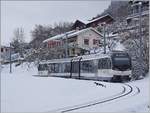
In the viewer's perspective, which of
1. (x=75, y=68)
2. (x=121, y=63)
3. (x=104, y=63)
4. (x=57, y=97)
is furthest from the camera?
(x=75, y=68)

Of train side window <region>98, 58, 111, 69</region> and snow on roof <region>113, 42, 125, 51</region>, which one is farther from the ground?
snow on roof <region>113, 42, 125, 51</region>

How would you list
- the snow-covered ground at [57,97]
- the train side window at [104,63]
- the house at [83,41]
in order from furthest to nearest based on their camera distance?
the house at [83,41] < the train side window at [104,63] < the snow-covered ground at [57,97]

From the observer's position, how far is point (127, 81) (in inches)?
1204

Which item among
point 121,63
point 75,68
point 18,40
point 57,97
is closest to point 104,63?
point 121,63

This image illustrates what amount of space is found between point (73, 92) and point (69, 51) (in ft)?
171

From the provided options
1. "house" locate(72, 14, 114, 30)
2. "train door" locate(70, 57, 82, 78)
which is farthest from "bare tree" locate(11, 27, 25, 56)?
"train door" locate(70, 57, 82, 78)

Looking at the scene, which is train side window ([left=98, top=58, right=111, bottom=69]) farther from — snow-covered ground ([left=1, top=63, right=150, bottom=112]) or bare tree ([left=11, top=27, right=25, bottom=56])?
bare tree ([left=11, top=27, right=25, bottom=56])

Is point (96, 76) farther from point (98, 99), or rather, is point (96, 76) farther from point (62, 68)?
point (98, 99)

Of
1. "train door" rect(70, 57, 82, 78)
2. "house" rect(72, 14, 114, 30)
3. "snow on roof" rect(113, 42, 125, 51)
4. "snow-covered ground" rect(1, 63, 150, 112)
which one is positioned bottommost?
"snow-covered ground" rect(1, 63, 150, 112)

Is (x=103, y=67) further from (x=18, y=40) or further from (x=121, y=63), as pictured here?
(x=18, y=40)

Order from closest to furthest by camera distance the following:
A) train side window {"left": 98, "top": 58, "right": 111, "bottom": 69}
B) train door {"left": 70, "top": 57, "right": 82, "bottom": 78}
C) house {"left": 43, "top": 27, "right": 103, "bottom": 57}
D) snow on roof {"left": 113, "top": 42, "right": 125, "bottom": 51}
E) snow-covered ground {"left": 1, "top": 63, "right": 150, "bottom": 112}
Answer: snow-covered ground {"left": 1, "top": 63, "right": 150, "bottom": 112}, train side window {"left": 98, "top": 58, "right": 111, "bottom": 69}, train door {"left": 70, "top": 57, "right": 82, "bottom": 78}, snow on roof {"left": 113, "top": 42, "right": 125, "bottom": 51}, house {"left": 43, "top": 27, "right": 103, "bottom": 57}

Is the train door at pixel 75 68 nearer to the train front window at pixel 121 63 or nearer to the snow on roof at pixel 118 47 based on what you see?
the train front window at pixel 121 63

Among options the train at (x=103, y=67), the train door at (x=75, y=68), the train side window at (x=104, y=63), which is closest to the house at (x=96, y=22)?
the train at (x=103, y=67)

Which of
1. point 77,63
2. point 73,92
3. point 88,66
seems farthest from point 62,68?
point 73,92
